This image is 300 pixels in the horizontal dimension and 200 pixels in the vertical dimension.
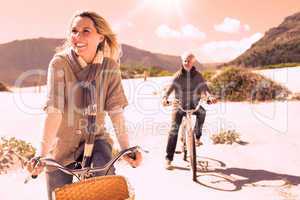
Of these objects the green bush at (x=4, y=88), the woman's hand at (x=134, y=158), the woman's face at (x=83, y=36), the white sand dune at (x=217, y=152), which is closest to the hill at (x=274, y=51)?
the green bush at (x=4, y=88)

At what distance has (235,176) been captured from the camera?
7543 mm

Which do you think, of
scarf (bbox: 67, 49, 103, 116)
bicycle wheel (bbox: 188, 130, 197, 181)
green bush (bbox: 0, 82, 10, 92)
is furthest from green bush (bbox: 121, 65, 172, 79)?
scarf (bbox: 67, 49, 103, 116)

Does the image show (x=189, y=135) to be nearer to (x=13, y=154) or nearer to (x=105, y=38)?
(x=13, y=154)

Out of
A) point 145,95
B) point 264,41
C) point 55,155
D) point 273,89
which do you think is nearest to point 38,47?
point 264,41

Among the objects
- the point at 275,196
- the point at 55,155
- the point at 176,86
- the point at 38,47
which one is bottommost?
the point at 275,196

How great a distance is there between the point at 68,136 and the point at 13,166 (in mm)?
4976

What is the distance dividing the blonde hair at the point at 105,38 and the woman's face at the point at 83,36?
1.4 inches

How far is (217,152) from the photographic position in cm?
916

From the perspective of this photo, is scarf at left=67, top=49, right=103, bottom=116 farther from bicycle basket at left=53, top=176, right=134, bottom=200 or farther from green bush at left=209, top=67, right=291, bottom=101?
green bush at left=209, top=67, right=291, bottom=101

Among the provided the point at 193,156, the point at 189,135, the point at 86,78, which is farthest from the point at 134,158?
the point at 189,135

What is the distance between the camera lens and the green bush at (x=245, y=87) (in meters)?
16.5

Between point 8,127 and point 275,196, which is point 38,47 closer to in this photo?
point 8,127

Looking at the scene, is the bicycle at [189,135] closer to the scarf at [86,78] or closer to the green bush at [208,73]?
the scarf at [86,78]

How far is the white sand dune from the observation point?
6.70 meters
